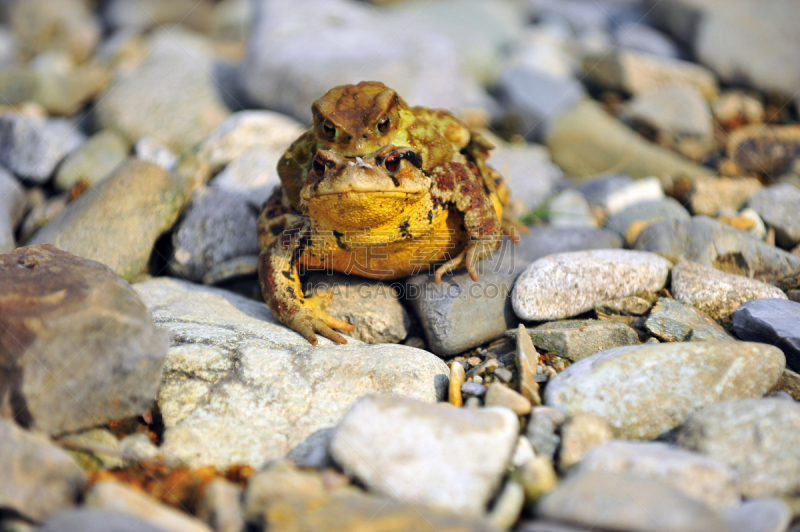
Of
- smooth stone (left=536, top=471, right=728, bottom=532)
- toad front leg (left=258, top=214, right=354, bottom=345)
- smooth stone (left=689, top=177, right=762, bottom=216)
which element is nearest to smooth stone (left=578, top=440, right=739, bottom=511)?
smooth stone (left=536, top=471, right=728, bottom=532)

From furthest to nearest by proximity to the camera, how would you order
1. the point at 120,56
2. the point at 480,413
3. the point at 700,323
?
1. the point at 120,56
2. the point at 700,323
3. the point at 480,413

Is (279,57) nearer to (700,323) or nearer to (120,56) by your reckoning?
(120,56)

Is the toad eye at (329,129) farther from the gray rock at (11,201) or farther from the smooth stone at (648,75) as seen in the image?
the smooth stone at (648,75)

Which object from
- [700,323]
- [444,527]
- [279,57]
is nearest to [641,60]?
[279,57]

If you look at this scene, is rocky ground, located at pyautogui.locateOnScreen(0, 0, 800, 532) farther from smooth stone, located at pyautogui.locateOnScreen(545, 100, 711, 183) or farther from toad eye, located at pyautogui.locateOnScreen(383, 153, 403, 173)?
toad eye, located at pyautogui.locateOnScreen(383, 153, 403, 173)

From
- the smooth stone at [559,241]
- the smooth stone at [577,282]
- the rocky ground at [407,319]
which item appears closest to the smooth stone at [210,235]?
the rocky ground at [407,319]
